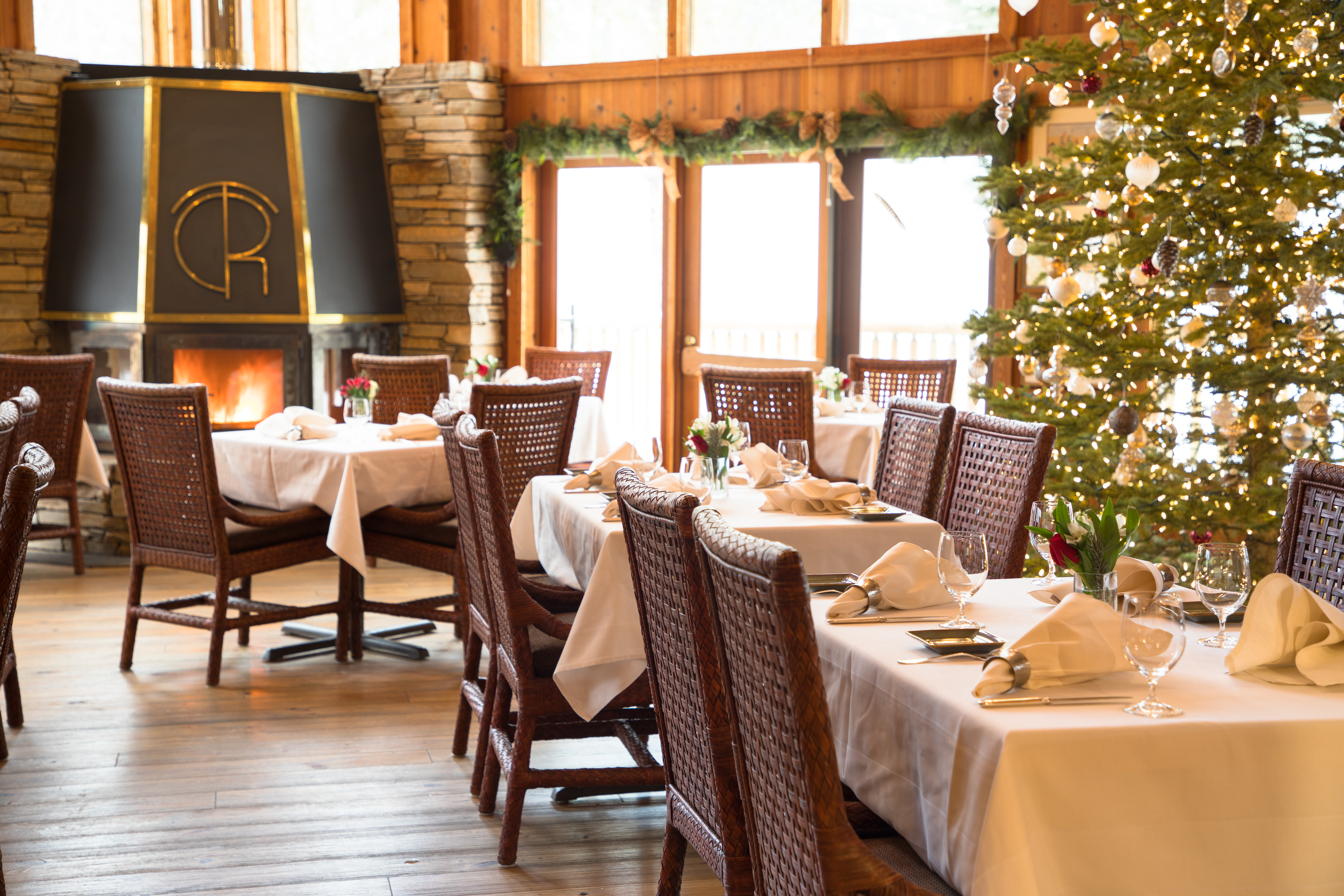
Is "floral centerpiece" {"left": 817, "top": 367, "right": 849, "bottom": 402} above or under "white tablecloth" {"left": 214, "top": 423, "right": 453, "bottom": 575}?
above

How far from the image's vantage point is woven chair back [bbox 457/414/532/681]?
274cm

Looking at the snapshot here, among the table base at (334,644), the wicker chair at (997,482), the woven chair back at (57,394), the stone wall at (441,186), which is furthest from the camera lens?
the stone wall at (441,186)

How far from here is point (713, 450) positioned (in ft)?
11.1

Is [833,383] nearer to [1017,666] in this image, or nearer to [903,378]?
[903,378]

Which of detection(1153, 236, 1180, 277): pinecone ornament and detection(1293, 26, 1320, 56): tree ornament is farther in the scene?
detection(1153, 236, 1180, 277): pinecone ornament

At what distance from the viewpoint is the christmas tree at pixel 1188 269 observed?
3.96 m

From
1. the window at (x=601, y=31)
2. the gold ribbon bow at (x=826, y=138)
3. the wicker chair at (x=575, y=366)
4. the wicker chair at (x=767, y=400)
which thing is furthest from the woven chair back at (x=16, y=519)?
the window at (x=601, y=31)

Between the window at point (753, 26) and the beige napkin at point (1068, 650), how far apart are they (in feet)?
18.4

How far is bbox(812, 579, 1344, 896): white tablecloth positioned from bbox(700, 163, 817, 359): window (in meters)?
5.57

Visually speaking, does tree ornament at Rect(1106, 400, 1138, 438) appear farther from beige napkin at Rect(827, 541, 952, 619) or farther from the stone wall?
the stone wall

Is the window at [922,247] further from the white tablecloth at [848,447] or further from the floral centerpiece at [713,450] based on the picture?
the floral centerpiece at [713,450]

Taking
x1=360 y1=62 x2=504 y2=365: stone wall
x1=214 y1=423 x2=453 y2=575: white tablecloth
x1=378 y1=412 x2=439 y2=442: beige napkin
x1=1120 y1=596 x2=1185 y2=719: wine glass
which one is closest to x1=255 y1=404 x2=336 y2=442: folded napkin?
x1=214 y1=423 x2=453 y2=575: white tablecloth

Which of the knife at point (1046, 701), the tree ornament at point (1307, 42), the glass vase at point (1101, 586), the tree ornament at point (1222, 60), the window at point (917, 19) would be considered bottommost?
the knife at point (1046, 701)

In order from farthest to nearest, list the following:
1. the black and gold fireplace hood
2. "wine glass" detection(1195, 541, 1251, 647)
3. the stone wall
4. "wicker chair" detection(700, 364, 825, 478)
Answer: the stone wall → the black and gold fireplace hood → "wicker chair" detection(700, 364, 825, 478) → "wine glass" detection(1195, 541, 1251, 647)
